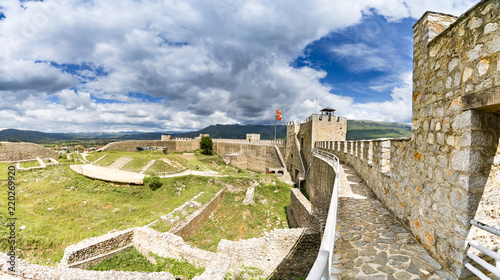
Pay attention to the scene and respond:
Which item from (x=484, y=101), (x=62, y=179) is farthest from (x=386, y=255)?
(x=62, y=179)

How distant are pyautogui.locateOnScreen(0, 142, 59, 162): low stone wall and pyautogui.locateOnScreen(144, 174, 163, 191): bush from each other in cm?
1877

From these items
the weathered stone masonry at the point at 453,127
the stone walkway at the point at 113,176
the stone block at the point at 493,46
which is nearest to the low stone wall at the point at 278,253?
the weathered stone masonry at the point at 453,127

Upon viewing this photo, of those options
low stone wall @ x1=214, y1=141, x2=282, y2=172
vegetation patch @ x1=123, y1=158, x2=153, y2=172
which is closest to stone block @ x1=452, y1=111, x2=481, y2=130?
vegetation patch @ x1=123, y1=158, x2=153, y2=172

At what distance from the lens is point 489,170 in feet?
7.89

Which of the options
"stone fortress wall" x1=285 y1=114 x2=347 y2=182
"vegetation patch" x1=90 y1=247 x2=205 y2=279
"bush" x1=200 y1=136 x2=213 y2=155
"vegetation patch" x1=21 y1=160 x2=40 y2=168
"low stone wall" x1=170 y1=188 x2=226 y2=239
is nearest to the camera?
"vegetation patch" x1=90 y1=247 x2=205 y2=279

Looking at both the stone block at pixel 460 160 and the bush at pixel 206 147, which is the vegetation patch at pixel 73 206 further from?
the bush at pixel 206 147

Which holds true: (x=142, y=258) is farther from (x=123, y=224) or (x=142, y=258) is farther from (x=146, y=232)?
(x=123, y=224)

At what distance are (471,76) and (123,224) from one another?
1533 cm

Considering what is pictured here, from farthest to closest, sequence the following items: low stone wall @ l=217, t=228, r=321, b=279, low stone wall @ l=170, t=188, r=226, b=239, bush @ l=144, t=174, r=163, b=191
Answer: bush @ l=144, t=174, r=163, b=191, low stone wall @ l=170, t=188, r=226, b=239, low stone wall @ l=217, t=228, r=321, b=279

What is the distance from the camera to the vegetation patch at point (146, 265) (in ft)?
28.9

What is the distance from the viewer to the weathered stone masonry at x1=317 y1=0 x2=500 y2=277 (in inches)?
88.2

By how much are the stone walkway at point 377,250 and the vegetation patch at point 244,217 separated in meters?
9.31

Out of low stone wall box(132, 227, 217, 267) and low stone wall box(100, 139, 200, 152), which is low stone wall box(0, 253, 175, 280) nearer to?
low stone wall box(132, 227, 217, 267)

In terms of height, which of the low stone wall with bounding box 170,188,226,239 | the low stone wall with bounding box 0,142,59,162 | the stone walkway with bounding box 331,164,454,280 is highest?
the stone walkway with bounding box 331,164,454,280
